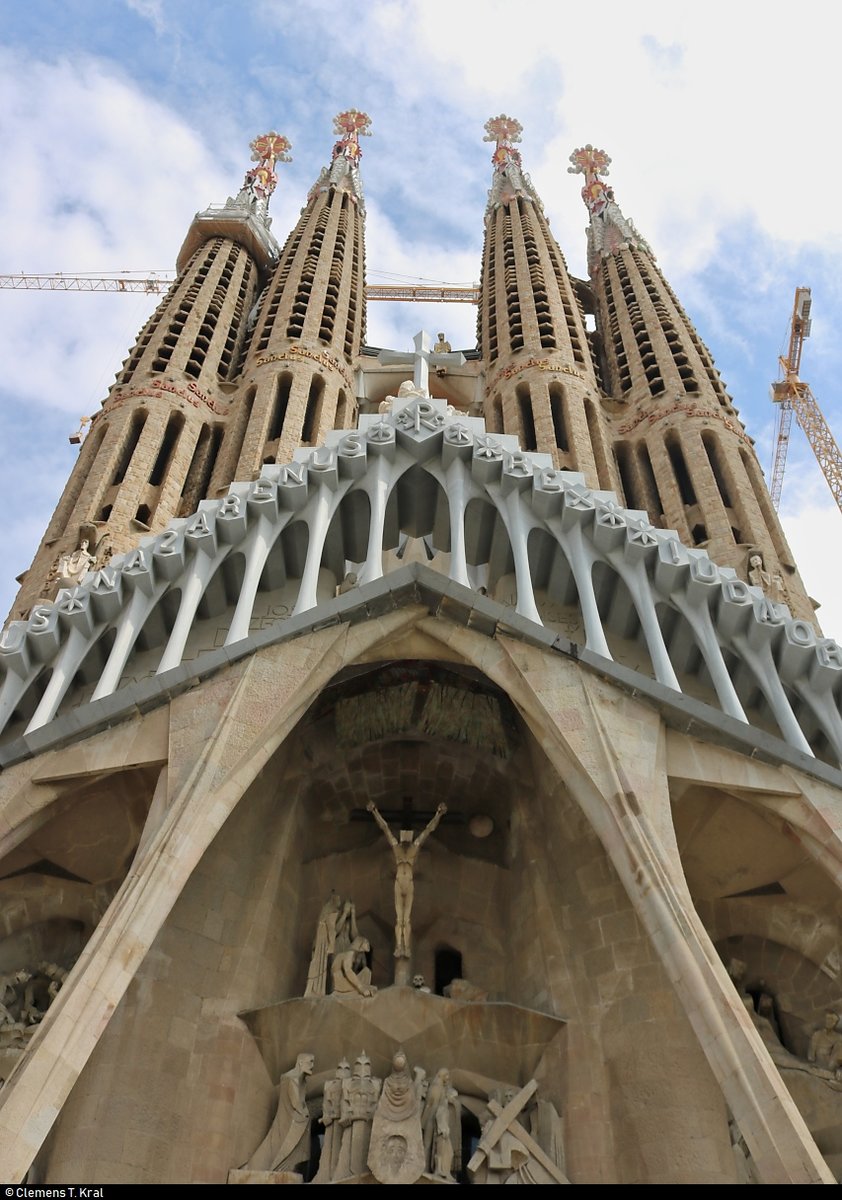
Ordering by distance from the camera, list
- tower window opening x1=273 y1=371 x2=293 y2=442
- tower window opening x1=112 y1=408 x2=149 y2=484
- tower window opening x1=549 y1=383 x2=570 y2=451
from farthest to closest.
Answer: tower window opening x1=549 y1=383 x2=570 y2=451 → tower window opening x1=273 y1=371 x2=293 y2=442 → tower window opening x1=112 y1=408 x2=149 y2=484

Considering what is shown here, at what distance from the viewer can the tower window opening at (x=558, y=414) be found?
765 inches

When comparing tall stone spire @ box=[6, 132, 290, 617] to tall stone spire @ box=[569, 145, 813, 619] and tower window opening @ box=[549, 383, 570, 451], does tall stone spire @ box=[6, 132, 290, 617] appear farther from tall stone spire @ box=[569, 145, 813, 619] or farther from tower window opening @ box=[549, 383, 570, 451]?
tall stone spire @ box=[569, 145, 813, 619]

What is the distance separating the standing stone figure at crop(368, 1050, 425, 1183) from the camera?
930cm

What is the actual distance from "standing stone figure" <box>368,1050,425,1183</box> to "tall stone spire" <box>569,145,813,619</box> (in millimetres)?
8139

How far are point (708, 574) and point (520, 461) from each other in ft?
7.93

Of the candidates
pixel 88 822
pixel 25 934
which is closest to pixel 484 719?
pixel 88 822

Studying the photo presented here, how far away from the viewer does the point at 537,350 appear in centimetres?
2158

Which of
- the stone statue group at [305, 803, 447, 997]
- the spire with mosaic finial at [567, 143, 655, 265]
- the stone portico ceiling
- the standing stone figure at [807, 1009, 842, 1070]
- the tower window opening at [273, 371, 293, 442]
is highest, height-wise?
the spire with mosaic finial at [567, 143, 655, 265]

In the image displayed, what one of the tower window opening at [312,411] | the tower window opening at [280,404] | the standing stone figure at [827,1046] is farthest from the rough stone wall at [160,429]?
the standing stone figure at [827,1046]

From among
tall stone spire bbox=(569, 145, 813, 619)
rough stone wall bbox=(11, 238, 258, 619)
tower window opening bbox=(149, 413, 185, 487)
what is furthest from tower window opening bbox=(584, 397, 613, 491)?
tower window opening bbox=(149, 413, 185, 487)

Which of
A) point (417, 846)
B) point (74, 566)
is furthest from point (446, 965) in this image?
point (74, 566)

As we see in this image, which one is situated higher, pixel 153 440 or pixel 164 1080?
pixel 153 440

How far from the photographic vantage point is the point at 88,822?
10.7m
